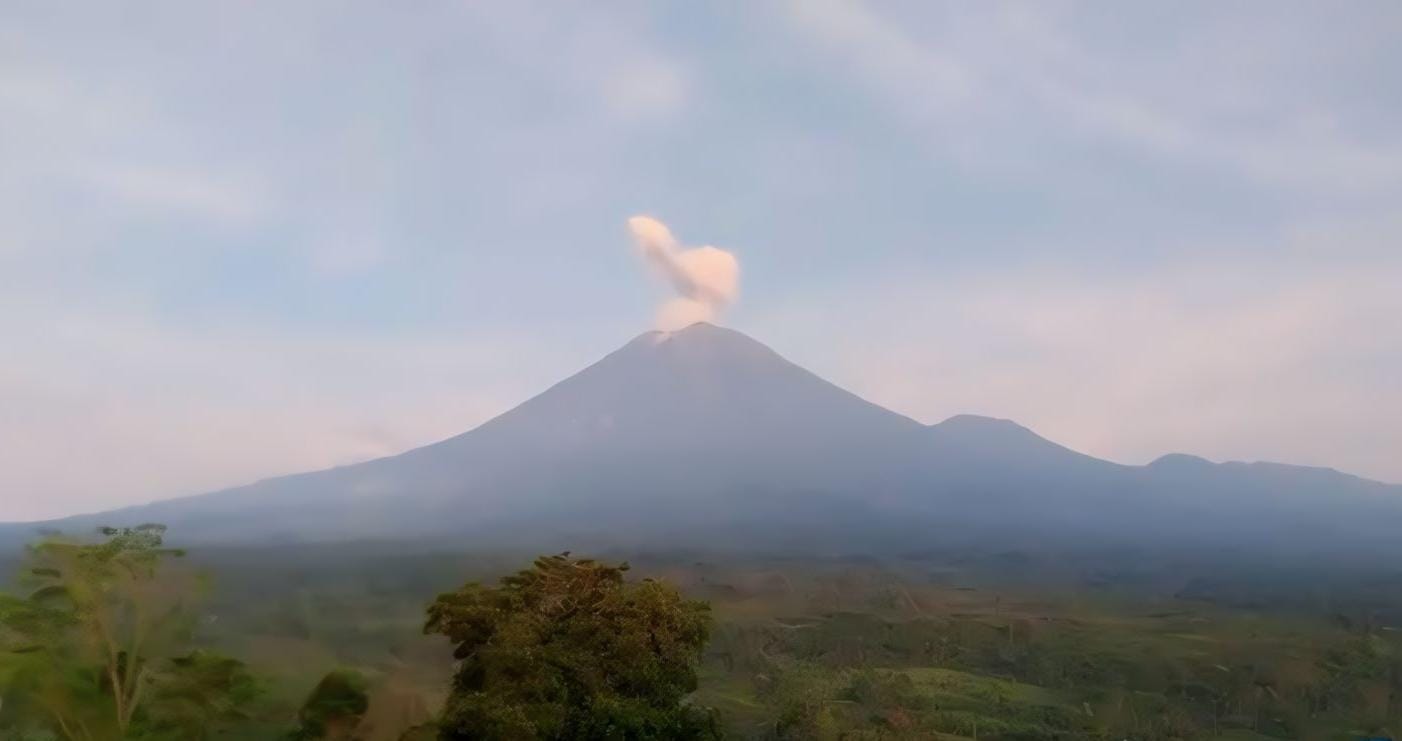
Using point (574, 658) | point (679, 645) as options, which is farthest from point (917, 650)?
point (574, 658)

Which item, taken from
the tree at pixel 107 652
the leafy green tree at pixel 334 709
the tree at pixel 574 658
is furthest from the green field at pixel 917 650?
the tree at pixel 574 658

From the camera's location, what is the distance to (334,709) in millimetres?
14672

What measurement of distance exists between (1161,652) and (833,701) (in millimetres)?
17591

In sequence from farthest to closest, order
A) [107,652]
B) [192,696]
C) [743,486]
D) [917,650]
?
[743,486] → [917,650] → [192,696] → [107,652]

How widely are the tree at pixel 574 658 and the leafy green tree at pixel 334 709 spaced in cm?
339

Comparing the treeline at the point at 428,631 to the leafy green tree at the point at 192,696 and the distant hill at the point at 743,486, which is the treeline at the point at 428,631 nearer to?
the leafy green tree at the point at 192,696

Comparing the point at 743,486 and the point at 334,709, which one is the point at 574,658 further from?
the point at 743,486

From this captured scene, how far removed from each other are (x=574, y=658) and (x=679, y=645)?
126 centimetres

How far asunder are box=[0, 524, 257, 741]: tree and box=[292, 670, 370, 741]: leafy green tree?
1.42m

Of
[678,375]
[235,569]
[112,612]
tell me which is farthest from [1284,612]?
[678,375]

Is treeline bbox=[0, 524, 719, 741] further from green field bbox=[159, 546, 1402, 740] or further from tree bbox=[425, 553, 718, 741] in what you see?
green field bbox=[159, 546, 1402, 740]

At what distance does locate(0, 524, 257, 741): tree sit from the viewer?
11672 mm

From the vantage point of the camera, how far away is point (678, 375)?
354 ft

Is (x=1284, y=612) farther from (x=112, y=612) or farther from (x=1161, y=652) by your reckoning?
(x=112, y=612)
